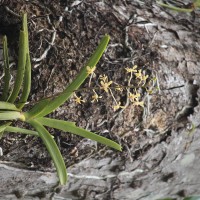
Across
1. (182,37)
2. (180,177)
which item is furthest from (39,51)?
(180,177)

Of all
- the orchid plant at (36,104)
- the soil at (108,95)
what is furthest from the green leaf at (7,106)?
the soil at (108,95)

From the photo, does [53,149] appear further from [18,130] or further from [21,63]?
[21,63]

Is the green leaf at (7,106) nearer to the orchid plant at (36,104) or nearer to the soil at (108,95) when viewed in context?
the orchid plant at (36,104)

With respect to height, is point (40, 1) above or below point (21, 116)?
above

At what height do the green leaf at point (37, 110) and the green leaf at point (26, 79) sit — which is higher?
the green leaf at point (26, 79)

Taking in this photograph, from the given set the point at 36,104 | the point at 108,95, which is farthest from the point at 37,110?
the point at 108,95

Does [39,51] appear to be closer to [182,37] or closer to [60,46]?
[60,46]
